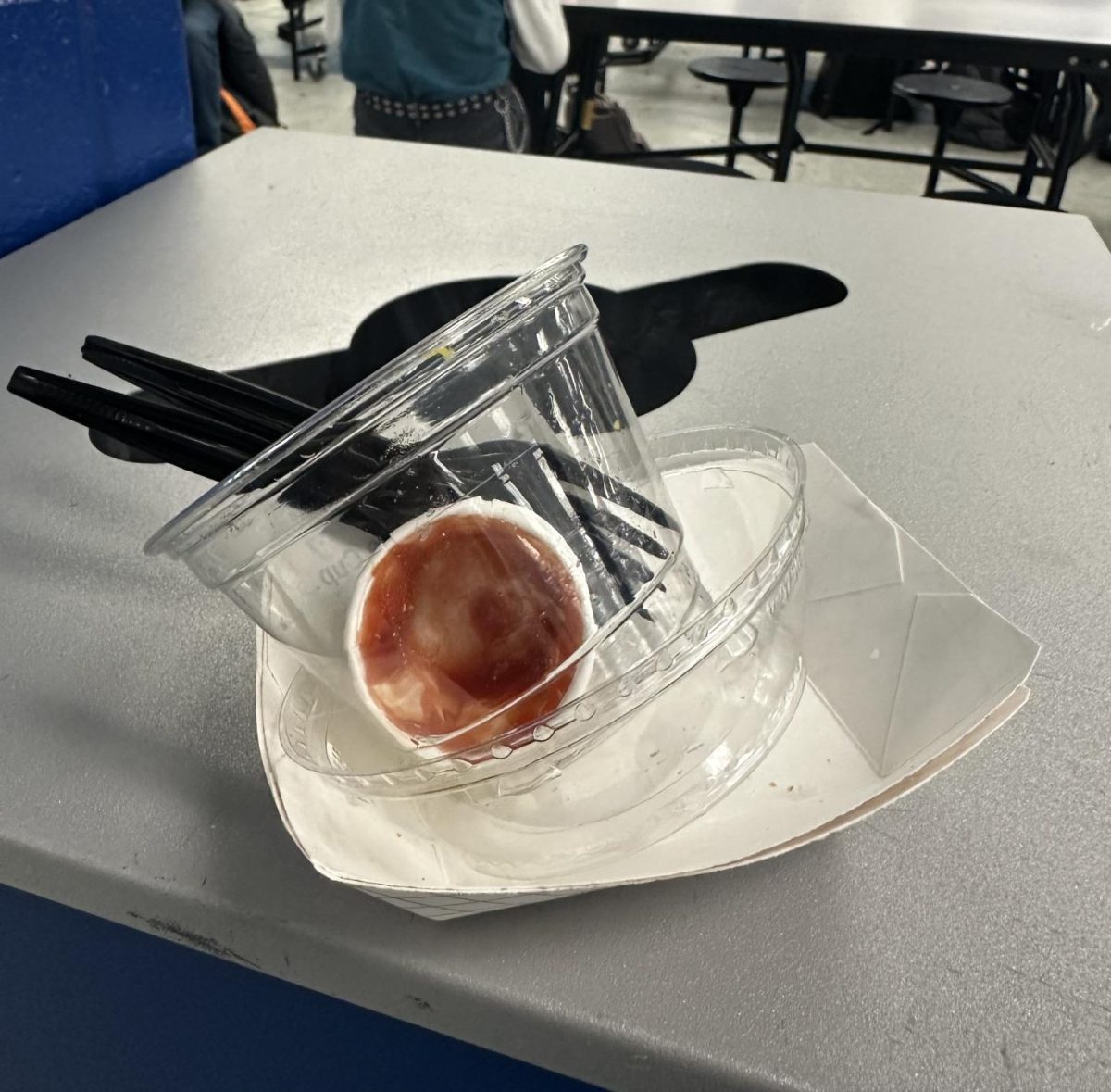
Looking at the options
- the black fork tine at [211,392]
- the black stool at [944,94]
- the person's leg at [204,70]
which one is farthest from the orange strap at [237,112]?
the black fork tine at [211,392]

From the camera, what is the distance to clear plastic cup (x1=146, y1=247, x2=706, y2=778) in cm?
32

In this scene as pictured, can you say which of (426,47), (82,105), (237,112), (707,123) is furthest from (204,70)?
(707,123)

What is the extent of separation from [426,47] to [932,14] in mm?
1130

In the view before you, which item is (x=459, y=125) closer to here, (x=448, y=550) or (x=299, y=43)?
(x=448, y=550)

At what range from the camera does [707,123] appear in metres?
4.28

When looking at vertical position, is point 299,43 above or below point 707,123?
above

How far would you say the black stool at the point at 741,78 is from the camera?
274 centimetres

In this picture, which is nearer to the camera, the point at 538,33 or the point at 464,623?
the point at 464,623

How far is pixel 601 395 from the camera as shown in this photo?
0.39 m

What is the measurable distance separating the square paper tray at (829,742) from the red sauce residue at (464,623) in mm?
44

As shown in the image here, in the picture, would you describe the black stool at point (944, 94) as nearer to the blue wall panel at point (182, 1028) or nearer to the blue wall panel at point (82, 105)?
the blue wall panel at point (82, 105)

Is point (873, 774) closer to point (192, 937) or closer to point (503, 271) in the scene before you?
point (192, 937)

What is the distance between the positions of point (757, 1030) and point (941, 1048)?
0.06 meters

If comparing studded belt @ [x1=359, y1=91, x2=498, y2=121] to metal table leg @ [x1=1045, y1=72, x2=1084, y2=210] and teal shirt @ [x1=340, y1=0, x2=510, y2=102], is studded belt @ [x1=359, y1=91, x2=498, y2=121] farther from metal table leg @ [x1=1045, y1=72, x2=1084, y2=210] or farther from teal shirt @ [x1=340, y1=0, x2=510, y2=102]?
metal table leg @ [x1=1045, y1=72, x2=1084, y2=210]
